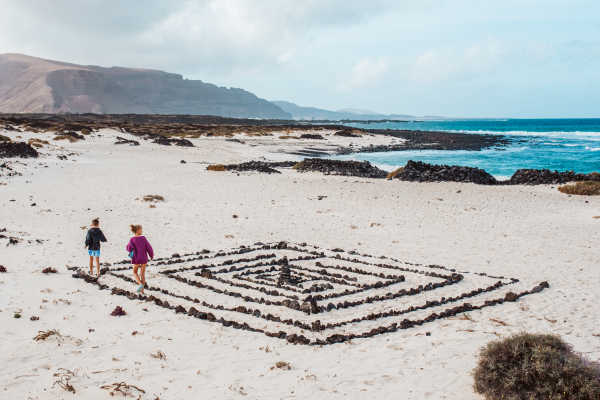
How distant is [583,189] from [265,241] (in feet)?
64.6

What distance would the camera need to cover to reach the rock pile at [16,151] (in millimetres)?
28406

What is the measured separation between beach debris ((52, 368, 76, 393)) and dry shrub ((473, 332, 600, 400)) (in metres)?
4.95

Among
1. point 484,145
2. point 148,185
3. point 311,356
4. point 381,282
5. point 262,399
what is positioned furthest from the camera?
point 484,145

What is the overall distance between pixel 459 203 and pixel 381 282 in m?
13.3

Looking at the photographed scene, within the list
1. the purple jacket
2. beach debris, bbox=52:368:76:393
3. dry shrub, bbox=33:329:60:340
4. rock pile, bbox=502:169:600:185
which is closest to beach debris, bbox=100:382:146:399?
beach debris, bbox=52:368:76:393

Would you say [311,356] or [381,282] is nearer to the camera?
[311,356]

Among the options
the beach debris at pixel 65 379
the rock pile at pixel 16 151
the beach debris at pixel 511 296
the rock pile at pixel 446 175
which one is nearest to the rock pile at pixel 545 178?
the rock pile at pixel 446 175

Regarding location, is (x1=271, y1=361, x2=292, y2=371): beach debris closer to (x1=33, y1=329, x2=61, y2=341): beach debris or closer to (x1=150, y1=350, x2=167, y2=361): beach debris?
(x1=150, y1=350, x2=167, y2=361): beach debris

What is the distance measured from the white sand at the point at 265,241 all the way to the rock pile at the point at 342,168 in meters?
3.85

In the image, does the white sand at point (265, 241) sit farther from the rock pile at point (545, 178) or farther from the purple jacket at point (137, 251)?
the rock pile at point (545, 178)

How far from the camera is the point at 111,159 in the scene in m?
34.6

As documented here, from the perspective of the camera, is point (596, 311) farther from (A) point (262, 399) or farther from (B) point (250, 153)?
(B) point (250, 153)

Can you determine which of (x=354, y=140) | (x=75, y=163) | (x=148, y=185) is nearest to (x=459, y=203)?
(x=148, y=185)

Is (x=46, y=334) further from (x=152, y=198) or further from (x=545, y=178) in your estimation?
(x=545, y=178)
